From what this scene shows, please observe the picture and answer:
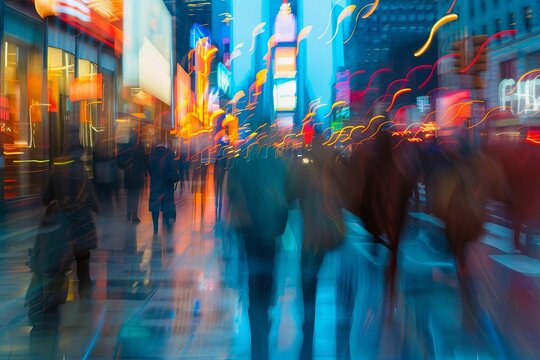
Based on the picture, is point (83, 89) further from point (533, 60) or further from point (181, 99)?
point (533, 60)

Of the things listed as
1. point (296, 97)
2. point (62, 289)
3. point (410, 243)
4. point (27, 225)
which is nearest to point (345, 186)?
point (410, 243)

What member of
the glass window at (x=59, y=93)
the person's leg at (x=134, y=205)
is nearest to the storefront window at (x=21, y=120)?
the glass window at (x=59, y=93)

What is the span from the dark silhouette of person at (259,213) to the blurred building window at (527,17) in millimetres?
49982

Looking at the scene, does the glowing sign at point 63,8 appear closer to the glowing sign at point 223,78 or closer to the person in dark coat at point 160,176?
the person in dark coat at point 160,176

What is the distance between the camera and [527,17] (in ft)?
169

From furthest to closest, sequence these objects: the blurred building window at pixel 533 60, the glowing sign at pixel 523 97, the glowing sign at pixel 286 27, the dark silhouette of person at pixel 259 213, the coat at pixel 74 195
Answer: the glowing sign at pixel 286 27, the blurred building window at pixel 533 60, the glowing sign at pixel 523 97, the coat at pixel 74 195, the dark silhouette of person at pixel 259 213

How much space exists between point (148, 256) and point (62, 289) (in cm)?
421

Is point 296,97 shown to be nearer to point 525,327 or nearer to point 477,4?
point 477,4

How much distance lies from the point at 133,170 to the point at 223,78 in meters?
75.7

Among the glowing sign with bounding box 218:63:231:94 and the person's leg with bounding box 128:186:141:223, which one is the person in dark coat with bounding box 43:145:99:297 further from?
the glowing sign with bounding box 218:63:231:94

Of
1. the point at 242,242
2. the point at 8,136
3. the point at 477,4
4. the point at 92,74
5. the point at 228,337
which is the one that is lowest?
the point at 228,337

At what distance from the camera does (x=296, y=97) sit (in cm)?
11606

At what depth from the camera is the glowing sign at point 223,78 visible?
85356 mm

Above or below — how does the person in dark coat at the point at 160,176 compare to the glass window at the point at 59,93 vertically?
below
